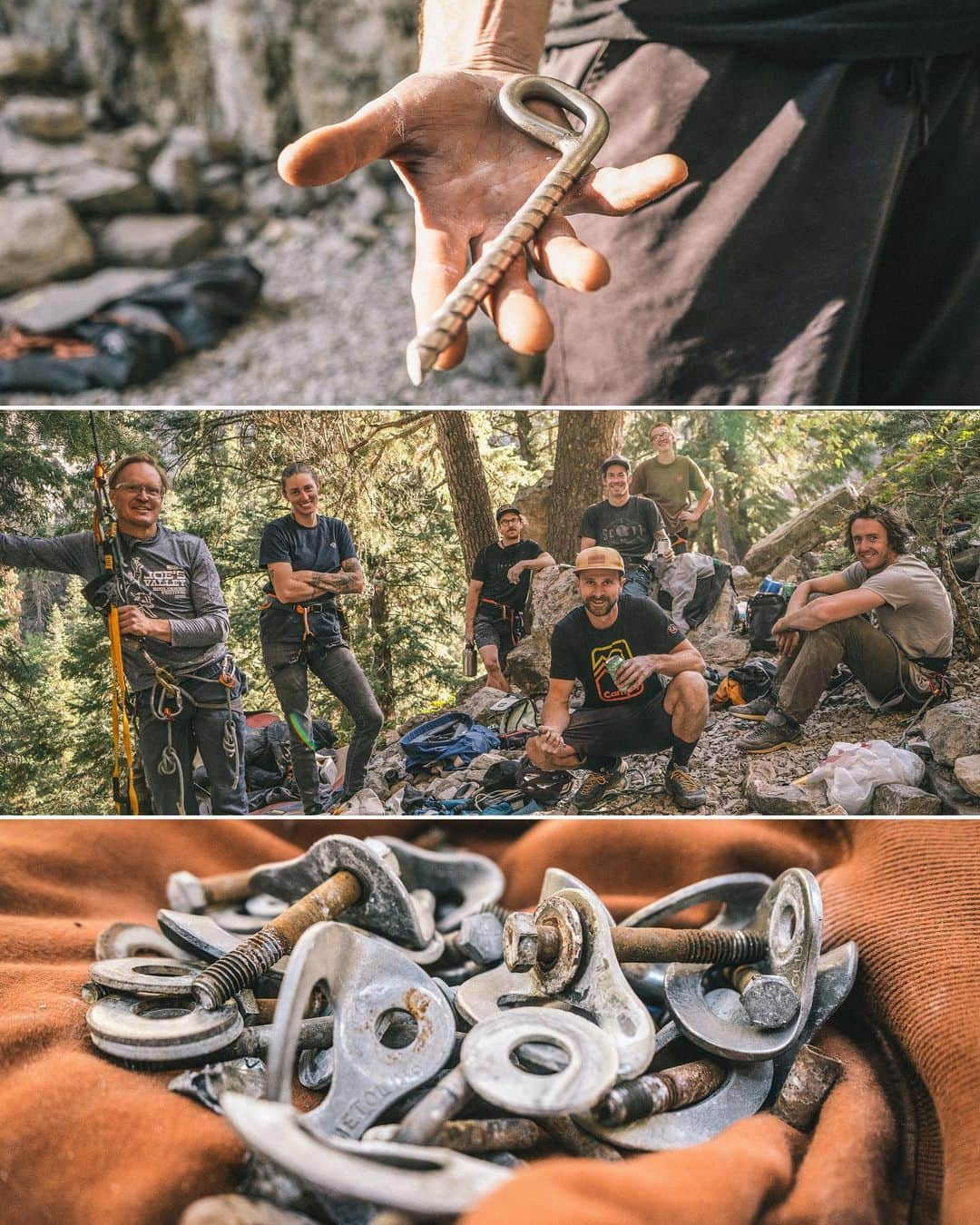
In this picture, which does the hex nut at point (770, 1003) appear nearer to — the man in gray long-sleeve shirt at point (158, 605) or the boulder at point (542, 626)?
the boulder at point (542, 626)

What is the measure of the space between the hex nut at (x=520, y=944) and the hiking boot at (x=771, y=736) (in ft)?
1.09

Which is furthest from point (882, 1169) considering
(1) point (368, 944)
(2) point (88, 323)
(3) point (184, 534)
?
(2) point (88, 323)

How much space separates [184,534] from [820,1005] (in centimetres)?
75

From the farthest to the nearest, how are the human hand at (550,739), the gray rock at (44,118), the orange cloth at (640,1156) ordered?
the gray rock at (44,118), the human hand at (550,739), the orange cloth at (640,1156)

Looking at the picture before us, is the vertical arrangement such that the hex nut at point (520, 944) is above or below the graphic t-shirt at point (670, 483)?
below

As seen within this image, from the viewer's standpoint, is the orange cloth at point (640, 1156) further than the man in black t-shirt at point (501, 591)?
No

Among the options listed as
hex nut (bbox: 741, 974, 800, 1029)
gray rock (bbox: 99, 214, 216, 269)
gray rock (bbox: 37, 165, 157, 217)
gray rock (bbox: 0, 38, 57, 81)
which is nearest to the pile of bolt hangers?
hex nut (bbox: 741, 974, 800, 1029)

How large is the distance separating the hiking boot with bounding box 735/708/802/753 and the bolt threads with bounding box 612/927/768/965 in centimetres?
22

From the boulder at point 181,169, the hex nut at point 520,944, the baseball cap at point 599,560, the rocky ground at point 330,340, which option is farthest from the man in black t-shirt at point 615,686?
the boulder at point 181,169

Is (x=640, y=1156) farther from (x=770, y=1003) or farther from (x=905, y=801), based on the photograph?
(x=905, y=801)

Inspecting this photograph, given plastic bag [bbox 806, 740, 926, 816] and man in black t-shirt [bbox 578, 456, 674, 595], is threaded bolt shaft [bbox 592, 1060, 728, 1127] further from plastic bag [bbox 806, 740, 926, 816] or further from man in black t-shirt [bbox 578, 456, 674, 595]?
man in black t-shirt [bbox 578, 456, 674, 595]

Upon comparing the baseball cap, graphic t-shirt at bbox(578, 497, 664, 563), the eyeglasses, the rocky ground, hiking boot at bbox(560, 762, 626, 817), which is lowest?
the rocky ground

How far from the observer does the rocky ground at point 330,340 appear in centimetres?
252

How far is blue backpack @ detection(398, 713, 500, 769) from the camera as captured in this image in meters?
1.05
